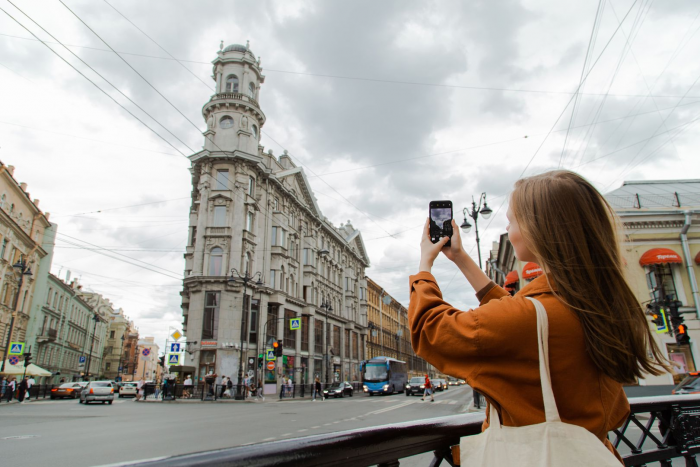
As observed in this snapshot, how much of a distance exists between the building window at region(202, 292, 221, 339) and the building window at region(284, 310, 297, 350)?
8927 mm

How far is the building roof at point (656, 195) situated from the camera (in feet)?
81.9

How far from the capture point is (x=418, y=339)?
1.34m

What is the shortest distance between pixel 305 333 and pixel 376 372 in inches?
342

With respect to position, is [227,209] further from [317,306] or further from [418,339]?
[418,339]

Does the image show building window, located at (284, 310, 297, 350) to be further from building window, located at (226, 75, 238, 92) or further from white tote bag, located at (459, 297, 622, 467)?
white tote bag, located at (459, 297, 622, 467)

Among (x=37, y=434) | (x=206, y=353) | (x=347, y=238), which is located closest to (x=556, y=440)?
(x=37, y=434)

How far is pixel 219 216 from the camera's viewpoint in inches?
1463

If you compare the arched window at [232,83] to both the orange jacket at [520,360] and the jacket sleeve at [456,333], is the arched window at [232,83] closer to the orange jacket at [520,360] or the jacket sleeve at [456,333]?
the jacket sleeve at [456,333]

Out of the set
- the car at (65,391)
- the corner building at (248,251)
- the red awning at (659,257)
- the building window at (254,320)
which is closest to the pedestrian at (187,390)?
the corner building at (248,251)

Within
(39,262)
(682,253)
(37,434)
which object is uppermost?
(39,262)

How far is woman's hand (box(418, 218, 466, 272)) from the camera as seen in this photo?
162 cm


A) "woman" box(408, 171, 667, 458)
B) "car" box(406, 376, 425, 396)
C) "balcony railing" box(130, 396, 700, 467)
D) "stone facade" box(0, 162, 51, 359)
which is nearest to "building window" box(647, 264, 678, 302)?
"car" box(406, 376, 425, 396)

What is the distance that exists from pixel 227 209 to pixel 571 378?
1481 inches

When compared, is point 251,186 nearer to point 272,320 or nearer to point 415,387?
point 272,320
